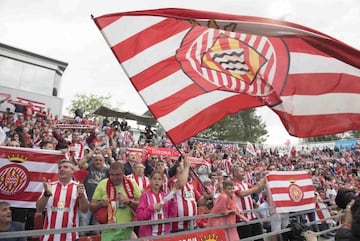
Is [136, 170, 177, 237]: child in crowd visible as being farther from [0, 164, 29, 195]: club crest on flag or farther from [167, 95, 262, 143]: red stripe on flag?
[0, 164, 29, 195]: club crest on flag

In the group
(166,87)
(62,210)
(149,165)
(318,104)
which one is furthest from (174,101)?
(149,165)

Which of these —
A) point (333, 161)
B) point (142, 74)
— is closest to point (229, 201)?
point (142, 74)

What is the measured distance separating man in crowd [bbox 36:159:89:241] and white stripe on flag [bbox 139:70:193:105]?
4.19 feet

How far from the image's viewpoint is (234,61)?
13.7 ft

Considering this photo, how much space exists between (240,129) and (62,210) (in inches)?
2209

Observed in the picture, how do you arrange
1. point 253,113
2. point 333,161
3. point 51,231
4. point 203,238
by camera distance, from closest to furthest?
point 51,231, point 203,238, point 333,161, point 253,113

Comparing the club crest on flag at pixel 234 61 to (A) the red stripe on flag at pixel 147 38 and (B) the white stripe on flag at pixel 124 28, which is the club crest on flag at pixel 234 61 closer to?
(A) the red stripe on flag at pixel 147 38

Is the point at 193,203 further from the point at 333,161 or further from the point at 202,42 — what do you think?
the point at 333,161

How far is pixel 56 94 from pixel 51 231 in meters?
21.2

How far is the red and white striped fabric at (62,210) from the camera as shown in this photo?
391 cm

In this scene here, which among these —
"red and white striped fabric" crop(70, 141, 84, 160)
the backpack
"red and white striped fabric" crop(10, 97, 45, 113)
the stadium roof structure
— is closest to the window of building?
"red and white striped fabric" crop(10, 97, 45, 113)

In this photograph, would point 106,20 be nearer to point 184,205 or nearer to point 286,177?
point 184,205

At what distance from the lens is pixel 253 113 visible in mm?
60406

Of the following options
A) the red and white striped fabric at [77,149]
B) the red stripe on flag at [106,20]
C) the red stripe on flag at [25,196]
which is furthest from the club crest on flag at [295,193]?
the red and white striped fabric at [77,149]
